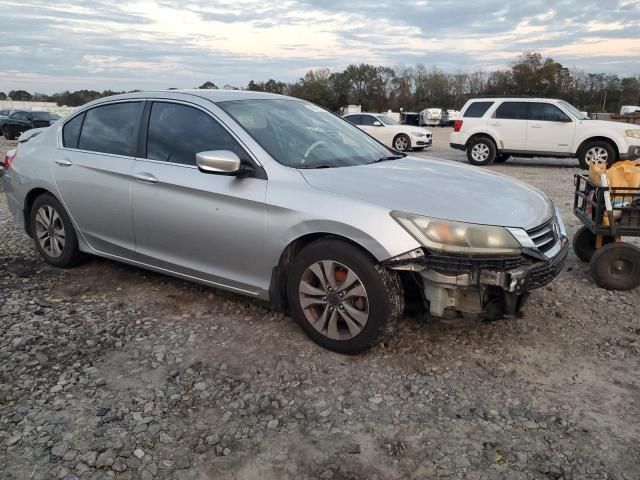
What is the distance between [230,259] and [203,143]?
0.88 metres

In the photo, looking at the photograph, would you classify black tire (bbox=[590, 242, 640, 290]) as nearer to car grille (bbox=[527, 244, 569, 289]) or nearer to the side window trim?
car grille (bbox=[527, 244, 569, 289])

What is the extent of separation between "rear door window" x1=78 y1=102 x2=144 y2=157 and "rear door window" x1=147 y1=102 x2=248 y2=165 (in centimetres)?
21

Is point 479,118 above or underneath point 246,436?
above

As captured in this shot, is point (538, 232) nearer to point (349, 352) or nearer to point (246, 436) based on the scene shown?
point (349, 352)

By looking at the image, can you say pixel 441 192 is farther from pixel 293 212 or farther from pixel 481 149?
pixel 481 149

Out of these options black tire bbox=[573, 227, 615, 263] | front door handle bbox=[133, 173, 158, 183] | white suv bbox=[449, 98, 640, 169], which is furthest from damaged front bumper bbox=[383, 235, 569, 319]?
white suv bbox=[449, 98, 640, 169]

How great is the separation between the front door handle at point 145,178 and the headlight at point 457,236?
199 centimetres

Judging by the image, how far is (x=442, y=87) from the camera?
8238 centimetres

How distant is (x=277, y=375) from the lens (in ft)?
10.7

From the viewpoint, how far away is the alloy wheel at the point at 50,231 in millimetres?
5000

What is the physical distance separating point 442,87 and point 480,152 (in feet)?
236

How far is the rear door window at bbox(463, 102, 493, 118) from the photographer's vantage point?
48.8ft

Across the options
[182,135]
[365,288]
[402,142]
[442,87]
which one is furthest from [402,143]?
[442,87]

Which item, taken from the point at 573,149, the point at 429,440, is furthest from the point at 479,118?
the point at 429,440
